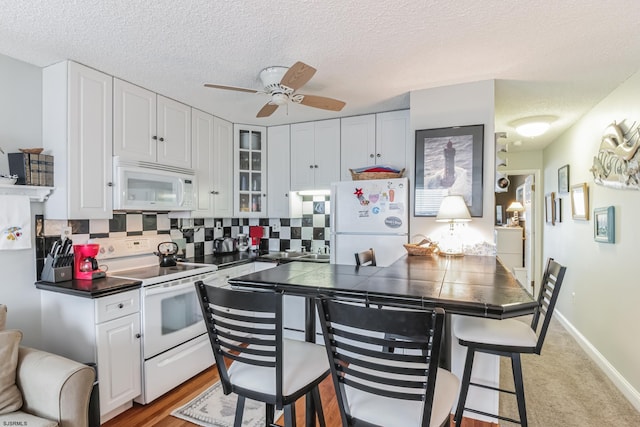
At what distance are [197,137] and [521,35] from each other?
269 centimetres

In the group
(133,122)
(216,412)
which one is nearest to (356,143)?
(133,122)

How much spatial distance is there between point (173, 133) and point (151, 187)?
0.57 meters

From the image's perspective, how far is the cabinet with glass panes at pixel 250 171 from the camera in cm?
376

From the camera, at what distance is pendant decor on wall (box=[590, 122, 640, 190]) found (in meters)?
2.27

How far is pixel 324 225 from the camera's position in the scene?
12.5ft

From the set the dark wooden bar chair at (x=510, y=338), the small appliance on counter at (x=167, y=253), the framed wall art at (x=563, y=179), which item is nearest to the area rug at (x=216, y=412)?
the small appliance on counter at (x=167, y=253)

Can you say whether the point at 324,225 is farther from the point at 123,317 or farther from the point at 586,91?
the point at 586,91

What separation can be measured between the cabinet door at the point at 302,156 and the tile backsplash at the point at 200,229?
10.9 inches

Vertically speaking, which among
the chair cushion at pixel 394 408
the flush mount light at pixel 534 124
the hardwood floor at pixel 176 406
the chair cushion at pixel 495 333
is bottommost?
the hardwood floor at pixel 176 406

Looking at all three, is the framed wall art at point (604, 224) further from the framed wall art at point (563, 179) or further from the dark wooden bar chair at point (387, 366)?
the dark wooden bar chair at point (387, 366)

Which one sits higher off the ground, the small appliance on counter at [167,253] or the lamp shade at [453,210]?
the lamp shade at [453,210]

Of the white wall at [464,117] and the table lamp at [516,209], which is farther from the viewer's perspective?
the table lamp at [516,209]

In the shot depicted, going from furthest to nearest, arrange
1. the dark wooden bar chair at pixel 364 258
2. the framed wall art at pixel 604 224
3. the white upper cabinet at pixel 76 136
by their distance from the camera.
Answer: the framed wall art at pixel 604 224
the dark wooden bar chair at pixel 364 258
the white upper cabinet at pixel 76 136

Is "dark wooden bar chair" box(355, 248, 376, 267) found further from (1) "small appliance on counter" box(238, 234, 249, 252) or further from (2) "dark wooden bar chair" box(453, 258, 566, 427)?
(1) "small appliance on counter" box(238, 234, 249, 252)
